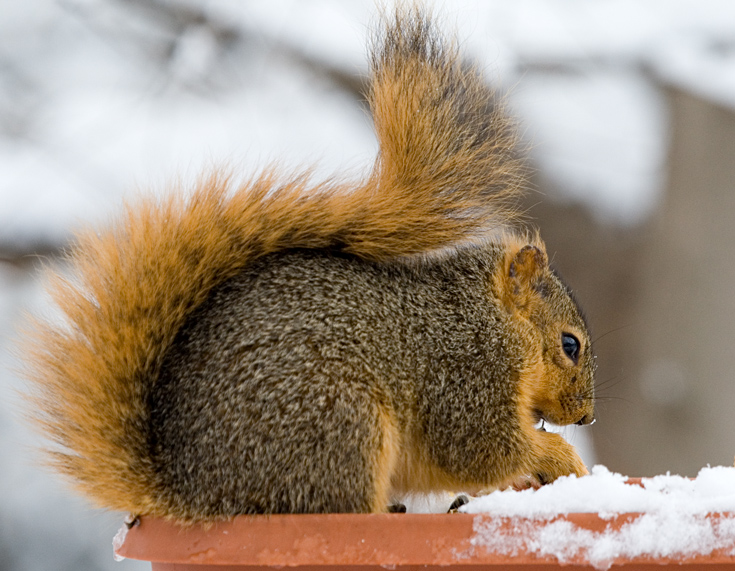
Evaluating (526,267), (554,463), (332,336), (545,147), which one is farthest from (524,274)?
(545,147)

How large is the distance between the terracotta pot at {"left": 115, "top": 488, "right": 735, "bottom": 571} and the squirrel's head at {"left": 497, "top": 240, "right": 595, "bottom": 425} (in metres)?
0.42

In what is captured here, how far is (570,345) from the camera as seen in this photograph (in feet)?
4.24

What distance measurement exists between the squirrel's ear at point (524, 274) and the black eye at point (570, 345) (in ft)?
0.25

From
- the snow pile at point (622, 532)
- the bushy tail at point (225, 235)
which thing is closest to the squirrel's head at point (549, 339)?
the bushy tail at point (225, 235)

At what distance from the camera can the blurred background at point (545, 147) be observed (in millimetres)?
2047

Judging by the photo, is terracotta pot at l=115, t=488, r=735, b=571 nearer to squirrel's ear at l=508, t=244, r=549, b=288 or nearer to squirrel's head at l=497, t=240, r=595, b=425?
squirrel's head at l=497, t=240, r=595, b=425

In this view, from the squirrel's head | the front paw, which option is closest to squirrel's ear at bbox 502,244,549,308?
the squirrel's head

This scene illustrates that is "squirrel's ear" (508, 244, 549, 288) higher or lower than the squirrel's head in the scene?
higher

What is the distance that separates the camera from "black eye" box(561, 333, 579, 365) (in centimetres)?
128

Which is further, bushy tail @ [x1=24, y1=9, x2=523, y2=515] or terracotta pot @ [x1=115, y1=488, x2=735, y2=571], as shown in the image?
bushy tail @ [x1=24, y1=9, x2=523, y2=515]

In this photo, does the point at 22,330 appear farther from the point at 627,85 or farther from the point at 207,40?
the point at 627,85

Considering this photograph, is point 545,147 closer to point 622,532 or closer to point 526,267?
point 526,267

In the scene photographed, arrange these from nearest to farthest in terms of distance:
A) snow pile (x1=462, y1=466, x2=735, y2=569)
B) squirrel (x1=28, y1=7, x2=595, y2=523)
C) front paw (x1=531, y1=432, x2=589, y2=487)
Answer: snow pile (x1=462, y1=466, x2=735, y2=569)
squirrel (x1=28, y1=7, x2=595, y2=523)
front paw (x1=531, y1=432, x2=589, y2=487)

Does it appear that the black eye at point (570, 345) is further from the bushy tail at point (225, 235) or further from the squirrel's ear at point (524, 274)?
the bushy tail at point (225, 235)
